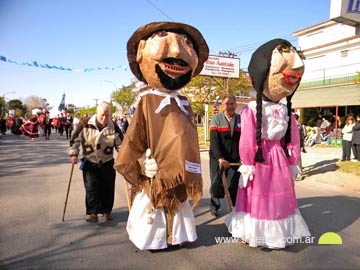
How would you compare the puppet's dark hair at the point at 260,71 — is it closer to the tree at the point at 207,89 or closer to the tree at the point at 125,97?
the tree at the point at 207,89

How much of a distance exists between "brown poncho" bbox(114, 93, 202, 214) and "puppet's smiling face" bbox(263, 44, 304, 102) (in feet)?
3.56

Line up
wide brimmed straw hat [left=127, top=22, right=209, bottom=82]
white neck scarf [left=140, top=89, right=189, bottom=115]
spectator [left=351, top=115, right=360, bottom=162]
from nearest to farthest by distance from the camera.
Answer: white neck scarf [left=140, top=89, right=189, bottom=115], wide brimmed straw hat [left=127, top=22, right=209, bottom=82], spectator [left=351, top=115, right=360, bottom=162]

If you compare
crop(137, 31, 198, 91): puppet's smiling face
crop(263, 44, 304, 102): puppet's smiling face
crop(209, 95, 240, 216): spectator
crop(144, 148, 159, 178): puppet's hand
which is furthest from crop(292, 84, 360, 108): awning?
crop(144, 148, 159, 178): puppet's hand

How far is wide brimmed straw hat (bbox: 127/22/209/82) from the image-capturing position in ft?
11.6

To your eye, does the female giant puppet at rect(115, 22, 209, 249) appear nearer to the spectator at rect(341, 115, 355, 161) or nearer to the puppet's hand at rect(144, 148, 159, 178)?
the puppet's hand at rect(144, 148, 159, 178)

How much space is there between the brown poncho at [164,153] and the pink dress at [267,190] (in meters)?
0.61

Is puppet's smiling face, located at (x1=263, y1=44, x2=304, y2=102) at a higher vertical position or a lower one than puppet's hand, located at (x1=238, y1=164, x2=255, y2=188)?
higher

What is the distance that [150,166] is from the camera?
3.33 meters

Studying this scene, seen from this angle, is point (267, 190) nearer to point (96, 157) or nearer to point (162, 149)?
point (162, 149)

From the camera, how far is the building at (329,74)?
1980 centimetres

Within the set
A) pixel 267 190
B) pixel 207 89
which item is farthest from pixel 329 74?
pixel 267 190

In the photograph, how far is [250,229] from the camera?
11.5 feet

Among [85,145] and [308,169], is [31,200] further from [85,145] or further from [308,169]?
[308,169]

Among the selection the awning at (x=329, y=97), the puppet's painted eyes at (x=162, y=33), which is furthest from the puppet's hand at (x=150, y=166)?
the awning at (x=329, y=97)
